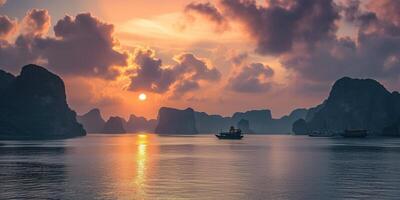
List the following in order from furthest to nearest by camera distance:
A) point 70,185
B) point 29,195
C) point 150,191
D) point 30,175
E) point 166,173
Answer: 1. point 166,173
2. point 30,175
3. point 70,185
4. point 150,191
5. point 29,195

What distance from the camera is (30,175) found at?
238ft

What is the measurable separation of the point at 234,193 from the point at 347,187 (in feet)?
50.9

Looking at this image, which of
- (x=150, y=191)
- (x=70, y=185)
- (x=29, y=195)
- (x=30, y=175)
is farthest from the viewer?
(x=30, y=175)

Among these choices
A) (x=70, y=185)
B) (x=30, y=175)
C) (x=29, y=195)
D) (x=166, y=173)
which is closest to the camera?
(x=29, y=195)

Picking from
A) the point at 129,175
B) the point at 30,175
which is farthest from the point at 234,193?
the point at 30,175

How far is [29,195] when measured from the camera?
51.2m

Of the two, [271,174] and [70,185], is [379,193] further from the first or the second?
[70,185]

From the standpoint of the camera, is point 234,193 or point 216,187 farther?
point 216,187

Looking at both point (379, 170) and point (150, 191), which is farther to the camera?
point (379, 170)

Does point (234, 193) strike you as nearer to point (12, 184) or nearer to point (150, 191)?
point (150, 191)

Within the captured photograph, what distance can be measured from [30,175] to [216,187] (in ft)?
104

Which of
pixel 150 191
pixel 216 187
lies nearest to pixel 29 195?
pixel 150 191

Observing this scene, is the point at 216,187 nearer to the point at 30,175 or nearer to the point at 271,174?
the point at 271,174

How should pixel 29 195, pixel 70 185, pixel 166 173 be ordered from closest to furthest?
pixel 29 195 < pixel 70 185 < pixel 166 173
